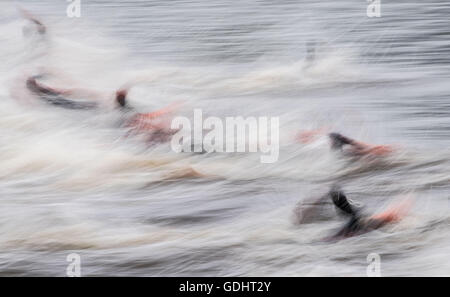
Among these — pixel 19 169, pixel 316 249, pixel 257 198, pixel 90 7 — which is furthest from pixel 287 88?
pixel 19 169

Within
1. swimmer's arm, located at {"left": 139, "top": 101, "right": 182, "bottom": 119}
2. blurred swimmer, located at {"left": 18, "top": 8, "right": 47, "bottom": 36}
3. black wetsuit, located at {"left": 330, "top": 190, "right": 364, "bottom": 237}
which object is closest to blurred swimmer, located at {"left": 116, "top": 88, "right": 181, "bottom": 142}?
swimmer's arm, located at {"left": 139, "top": 101, "right": 182, "bottom": 119}

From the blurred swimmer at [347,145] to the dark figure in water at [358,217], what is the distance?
0.13m

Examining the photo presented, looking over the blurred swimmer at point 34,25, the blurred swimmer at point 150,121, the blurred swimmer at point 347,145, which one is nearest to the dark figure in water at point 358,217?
the blurred swimmer at point 347,145

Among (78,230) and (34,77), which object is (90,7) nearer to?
(34,77)

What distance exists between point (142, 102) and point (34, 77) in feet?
1.12

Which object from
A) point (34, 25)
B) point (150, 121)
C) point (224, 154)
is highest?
point (34, 25)

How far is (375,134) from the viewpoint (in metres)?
2.19

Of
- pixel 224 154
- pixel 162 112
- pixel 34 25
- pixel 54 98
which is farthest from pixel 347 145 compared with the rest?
pixel 34 25

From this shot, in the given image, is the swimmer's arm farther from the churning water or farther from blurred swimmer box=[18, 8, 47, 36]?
blurred swimmer box=[18, 8, 47, 36]

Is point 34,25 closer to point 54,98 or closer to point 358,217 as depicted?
point 54,98

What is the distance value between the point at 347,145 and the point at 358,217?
8.7 inches

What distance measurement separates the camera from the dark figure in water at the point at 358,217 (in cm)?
218

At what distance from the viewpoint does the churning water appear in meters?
2.19

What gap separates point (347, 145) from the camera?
220cm
